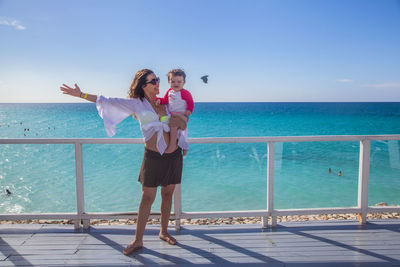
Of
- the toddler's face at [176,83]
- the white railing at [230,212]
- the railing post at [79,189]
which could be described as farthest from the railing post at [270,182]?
the railing post at [79,189]

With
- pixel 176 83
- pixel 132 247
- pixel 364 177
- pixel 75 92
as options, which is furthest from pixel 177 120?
pixel 364 177

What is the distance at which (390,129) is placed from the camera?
126 ft

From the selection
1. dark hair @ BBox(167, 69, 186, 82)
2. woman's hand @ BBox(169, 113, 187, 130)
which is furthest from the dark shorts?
dark hair @ BBox(167, 69, 186, 82)

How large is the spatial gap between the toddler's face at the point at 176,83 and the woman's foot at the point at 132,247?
1.40m

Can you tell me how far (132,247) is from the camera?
7.12 ft

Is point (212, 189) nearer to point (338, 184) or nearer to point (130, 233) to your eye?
point (338, 184)

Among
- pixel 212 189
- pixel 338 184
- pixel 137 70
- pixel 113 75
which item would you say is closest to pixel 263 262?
pixel 137 70

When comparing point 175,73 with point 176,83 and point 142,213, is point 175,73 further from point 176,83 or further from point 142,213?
point 142,213

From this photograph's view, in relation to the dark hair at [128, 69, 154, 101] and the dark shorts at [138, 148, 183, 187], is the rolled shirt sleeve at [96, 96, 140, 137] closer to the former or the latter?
the dark hair at [128, 69, 154, 101]

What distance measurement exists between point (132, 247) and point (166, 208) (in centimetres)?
44

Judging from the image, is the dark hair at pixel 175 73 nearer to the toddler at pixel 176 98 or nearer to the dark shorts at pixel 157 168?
the toddler at pixel 176 98

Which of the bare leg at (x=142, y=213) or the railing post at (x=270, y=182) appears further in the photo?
the railing post at (x=270, y=182)

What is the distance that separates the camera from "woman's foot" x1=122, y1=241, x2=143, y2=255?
7.02 ft

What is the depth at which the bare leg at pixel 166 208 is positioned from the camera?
2.29 metres
